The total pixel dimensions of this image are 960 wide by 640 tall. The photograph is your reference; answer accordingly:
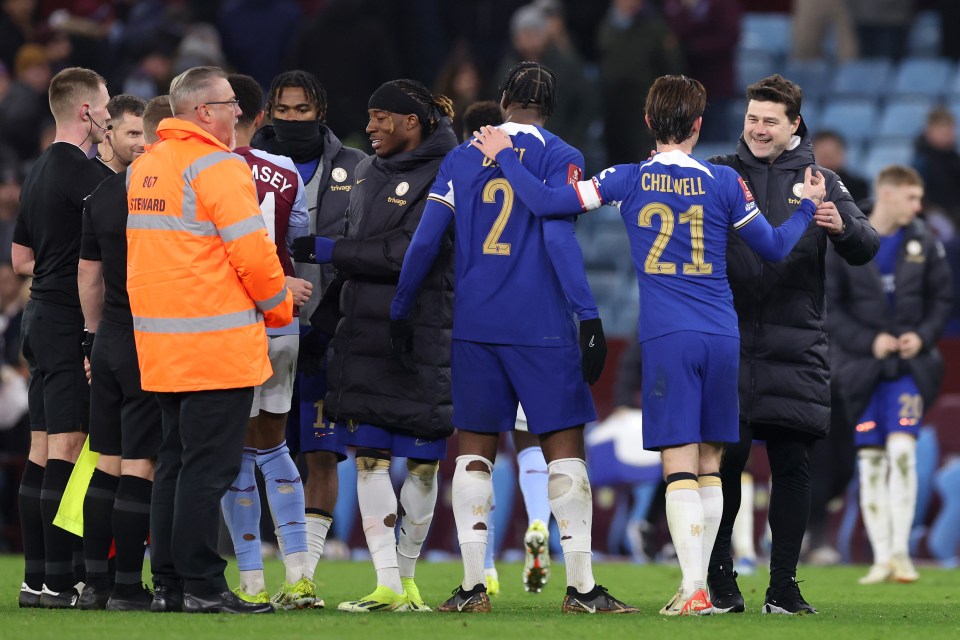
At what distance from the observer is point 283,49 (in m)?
17.2

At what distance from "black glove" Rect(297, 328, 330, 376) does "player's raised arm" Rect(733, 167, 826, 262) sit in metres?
2.06

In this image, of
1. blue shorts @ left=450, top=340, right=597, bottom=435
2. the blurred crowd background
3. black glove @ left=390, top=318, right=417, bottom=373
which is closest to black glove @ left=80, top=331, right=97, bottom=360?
black glove @ left=390, top=318, right=417, bottom=373

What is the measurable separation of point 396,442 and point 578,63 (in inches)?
344

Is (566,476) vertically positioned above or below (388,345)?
below

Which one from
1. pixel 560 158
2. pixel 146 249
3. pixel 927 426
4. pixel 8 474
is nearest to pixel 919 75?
pixel 927 426

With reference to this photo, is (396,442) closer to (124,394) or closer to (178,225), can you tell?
(124,394)

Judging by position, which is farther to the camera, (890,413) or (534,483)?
(890,413)

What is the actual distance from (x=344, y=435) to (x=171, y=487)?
1002 millimetres

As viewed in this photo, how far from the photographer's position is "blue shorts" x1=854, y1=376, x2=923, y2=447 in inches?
432

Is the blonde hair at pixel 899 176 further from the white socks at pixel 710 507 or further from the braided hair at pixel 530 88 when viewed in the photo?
the white socks at pixel 710 507

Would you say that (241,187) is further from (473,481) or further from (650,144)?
(650,144)

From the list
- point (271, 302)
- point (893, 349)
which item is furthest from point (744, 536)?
point (271, 302)

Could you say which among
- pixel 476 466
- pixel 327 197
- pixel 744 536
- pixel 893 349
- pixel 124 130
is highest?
pixel 124 130

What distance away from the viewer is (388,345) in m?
7.54
